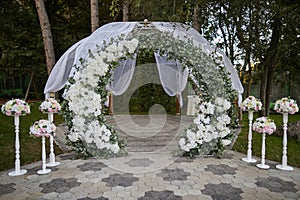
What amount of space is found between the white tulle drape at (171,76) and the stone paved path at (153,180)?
2.90m

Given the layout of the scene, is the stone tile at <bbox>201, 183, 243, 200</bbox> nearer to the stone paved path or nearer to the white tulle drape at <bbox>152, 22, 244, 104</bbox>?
the stone paved path

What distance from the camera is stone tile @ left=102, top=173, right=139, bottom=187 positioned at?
9.78ft

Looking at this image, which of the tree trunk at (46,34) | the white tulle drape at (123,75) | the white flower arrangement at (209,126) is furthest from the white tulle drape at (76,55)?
the tree trunk at (46,34)

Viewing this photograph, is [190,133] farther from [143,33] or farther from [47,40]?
[47,40]

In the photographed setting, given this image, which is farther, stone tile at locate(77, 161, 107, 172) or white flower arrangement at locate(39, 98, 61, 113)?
white flower arrangement at locate(39, 98, 61, 113)

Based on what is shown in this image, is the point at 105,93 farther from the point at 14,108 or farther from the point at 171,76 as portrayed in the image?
the point at 171,76

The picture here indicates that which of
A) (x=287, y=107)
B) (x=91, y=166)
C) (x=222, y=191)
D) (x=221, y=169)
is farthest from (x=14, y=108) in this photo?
(x=287, y=107)

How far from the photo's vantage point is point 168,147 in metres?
4.55

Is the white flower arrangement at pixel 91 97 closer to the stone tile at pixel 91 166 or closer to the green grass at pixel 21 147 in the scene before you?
the stone tile at pixel 91 166

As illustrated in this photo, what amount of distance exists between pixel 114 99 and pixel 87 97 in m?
4.45

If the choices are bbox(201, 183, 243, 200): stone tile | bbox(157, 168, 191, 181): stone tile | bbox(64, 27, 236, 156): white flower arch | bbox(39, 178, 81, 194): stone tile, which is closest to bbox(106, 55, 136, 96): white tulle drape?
bbox(64, 27, 236, 156): white flower arch

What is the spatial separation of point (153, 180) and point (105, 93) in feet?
5.01

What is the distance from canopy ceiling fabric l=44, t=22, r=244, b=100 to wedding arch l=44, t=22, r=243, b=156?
2cm

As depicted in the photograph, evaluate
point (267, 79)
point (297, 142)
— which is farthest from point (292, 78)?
point (297, 142)
